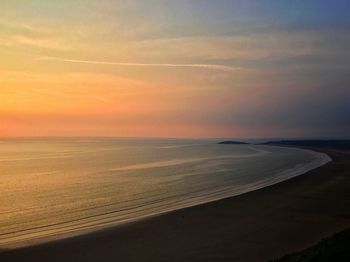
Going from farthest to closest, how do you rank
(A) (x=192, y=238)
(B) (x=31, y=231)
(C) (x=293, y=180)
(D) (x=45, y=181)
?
1. (D) (x=45, y=181)
2. (C) (x=293, y=180)
3. (B) (x=31, y=231)
4. (A) (x=192, y=238)

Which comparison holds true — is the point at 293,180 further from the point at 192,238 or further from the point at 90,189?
the point at 192,238

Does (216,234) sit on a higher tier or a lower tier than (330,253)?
lower

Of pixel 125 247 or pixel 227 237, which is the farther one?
pixel 227 237

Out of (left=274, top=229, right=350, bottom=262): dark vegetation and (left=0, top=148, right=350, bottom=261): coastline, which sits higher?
(left=274, top=229, right=350, bottom=262): dark vegetation

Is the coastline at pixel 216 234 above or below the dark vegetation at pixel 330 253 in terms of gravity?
below

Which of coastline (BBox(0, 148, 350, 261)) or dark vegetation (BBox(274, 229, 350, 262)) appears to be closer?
dark vegetation (BBox(274, 229, 350, 262))

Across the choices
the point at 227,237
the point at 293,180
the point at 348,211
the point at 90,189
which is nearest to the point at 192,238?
the point at 227,237

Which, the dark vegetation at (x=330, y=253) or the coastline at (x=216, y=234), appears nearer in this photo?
the dark vegetation at (x=330, y=253)

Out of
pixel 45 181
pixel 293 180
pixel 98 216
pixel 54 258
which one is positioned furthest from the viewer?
pixel 45 181
